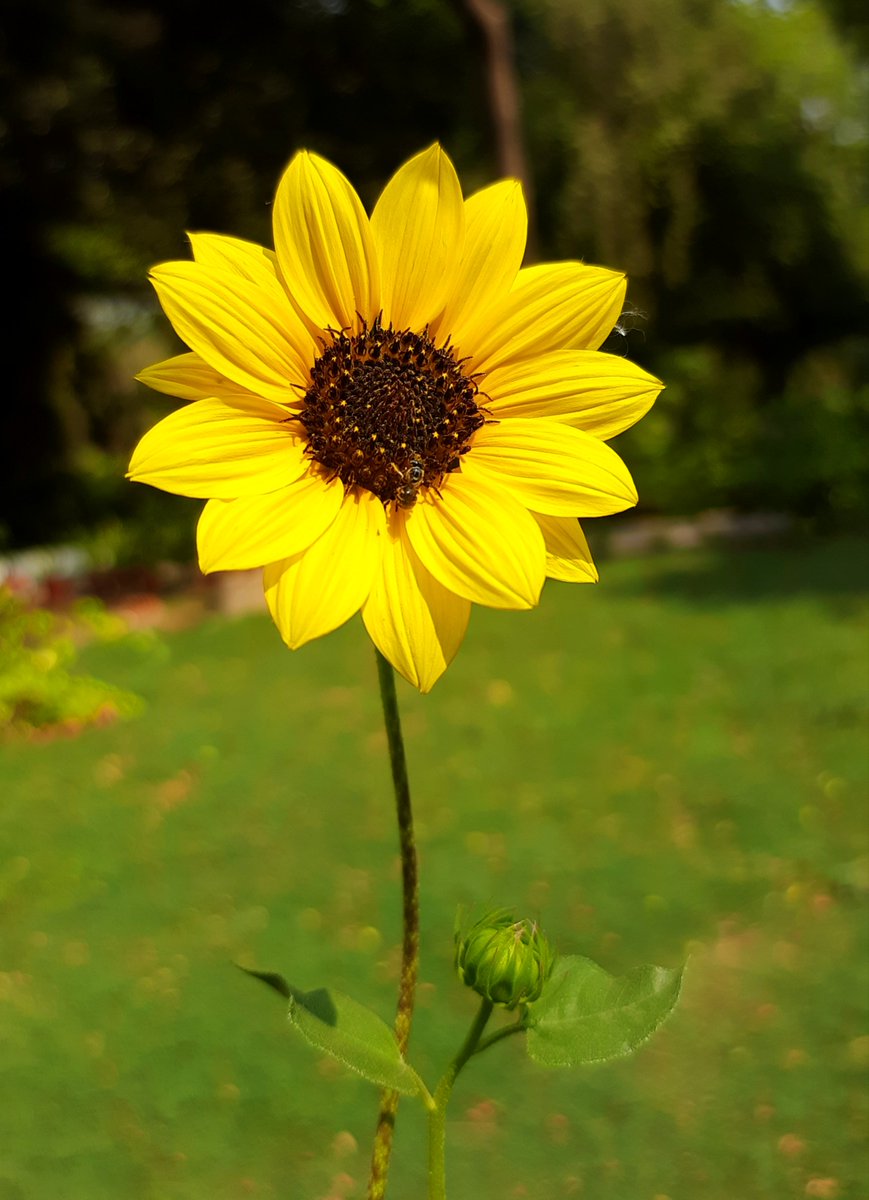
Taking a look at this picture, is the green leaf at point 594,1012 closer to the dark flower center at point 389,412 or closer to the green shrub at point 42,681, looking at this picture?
the dark flower center at point 389,412

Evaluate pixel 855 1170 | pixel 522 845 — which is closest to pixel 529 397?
pixel 855 1170

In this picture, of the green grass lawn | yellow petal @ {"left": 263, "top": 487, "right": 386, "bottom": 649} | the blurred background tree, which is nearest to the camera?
yellow petal @ {"left": 263, "top": 487, "right": 386, "bottom": 649}

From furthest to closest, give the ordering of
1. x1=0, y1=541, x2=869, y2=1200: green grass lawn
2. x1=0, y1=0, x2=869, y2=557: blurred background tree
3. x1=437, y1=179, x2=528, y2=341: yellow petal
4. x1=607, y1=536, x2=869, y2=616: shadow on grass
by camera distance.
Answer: x1=0, y1=0, x2=869, y2=557: blurred background tree < x1=607, y1=536, x2=869, y2=616: shadow on grass < x1=0, y1=541, x2=869, y2=1200: green grass lawn < x1=437, y1=179, x2=528, y2=341: yellow petal

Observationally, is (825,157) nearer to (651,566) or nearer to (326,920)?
(651,566)

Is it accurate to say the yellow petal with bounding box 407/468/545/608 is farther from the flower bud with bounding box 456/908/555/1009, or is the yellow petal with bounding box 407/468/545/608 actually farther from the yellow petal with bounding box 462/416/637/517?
the flower bud with bounding box 456/908/555/1009

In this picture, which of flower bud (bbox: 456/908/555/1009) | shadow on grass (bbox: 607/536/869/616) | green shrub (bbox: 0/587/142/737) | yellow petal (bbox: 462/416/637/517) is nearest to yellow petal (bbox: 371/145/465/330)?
yellow petal (bbox: 462/416/637/517)

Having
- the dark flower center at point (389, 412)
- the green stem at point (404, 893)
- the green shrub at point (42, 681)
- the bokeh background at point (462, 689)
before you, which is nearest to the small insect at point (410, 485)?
the dark flower center at point (389, 412)
